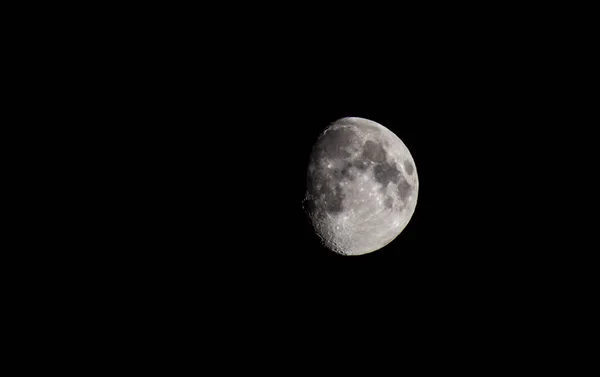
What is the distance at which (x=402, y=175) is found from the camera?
2658 millimetres

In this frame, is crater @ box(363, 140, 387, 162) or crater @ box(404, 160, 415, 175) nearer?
crater @ box(363, 140, 387, 162)

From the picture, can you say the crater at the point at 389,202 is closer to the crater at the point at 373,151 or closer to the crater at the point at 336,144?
the crater at the point at 373,151

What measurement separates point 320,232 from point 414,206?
0.75m

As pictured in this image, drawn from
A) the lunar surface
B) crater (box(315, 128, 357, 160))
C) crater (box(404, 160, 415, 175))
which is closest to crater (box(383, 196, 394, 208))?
the lunar surface

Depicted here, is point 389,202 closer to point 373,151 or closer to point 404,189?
point 404,189

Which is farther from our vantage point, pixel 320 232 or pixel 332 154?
pixel 320 232

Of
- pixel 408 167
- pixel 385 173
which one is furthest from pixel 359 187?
pixel 408 167

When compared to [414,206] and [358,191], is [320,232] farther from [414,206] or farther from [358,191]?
[414,206]

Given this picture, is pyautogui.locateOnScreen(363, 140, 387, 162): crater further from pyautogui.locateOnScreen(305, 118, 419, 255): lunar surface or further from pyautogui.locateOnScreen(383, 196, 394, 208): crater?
pyautogui.locateOnScreen(383, 196, 394, 208): crater

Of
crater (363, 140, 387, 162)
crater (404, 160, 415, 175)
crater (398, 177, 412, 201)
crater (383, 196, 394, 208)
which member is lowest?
crater (383, 196, 394, 208)

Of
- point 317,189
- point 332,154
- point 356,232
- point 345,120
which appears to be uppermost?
point 345,120

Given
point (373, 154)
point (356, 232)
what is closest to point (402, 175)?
point (373, 154)

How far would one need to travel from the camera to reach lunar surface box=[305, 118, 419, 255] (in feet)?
8.36

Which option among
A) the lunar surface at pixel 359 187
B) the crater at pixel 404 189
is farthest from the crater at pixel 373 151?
the crater at pixel 404 189
